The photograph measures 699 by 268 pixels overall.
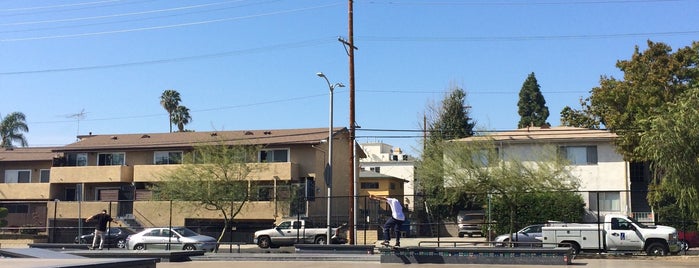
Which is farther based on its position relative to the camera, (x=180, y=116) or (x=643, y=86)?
(x=180, y=116)

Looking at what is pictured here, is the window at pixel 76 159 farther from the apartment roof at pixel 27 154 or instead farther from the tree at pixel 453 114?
the tree at pixel 453 114

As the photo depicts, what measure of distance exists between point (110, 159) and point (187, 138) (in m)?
6.23

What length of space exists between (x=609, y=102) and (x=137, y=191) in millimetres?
32616

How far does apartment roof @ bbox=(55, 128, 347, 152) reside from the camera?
47.9 metres

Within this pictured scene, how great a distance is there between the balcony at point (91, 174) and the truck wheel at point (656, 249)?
121 feet

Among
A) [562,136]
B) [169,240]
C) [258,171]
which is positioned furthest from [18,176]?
[562,136]

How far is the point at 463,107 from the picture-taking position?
6184 centimetres

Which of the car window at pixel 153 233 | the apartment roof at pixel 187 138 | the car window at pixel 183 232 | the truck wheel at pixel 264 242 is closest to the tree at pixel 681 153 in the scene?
the car window at pixel 183 232

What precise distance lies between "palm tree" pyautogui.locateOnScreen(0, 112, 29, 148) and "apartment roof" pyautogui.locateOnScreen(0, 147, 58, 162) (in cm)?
1237

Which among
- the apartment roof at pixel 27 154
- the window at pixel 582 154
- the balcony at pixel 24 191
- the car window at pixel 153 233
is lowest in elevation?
the car window at pixel 153 233

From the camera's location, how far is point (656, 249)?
2434 centimetres

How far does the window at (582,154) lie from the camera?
43.0 m

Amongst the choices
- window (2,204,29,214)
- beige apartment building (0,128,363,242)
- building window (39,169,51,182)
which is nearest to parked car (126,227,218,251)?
beige apartment building (0,128,363,242)

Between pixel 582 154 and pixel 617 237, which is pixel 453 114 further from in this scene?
pixel 617 237
